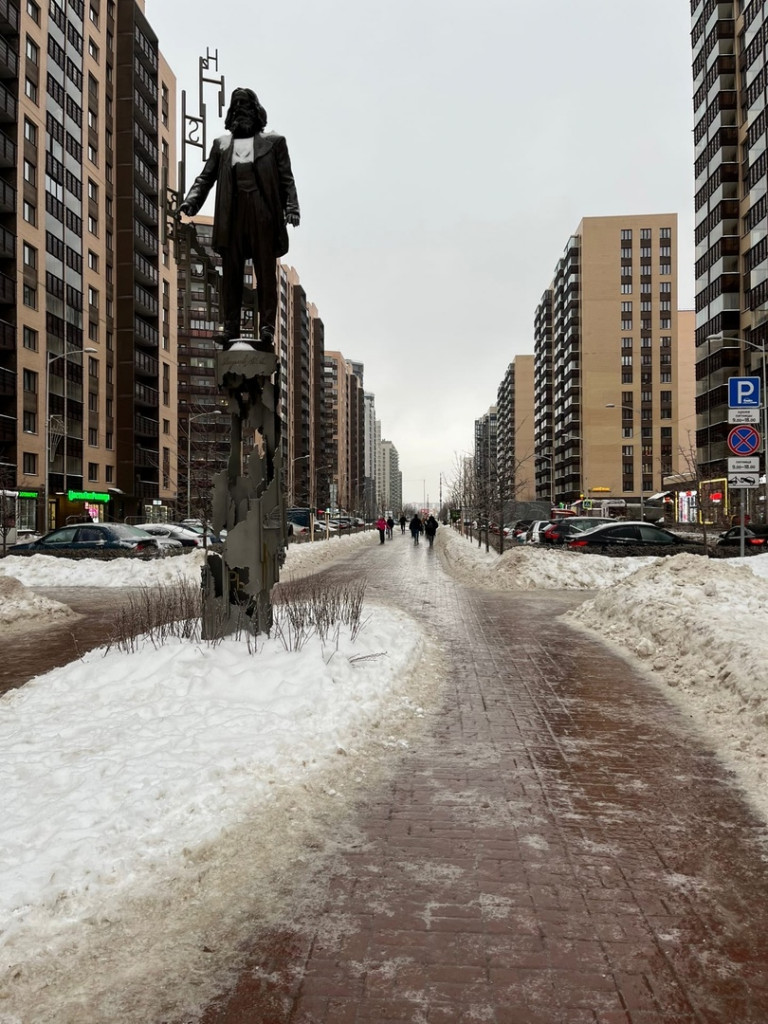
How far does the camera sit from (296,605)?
8.55 metres

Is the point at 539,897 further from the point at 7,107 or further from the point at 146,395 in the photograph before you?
the point at 146,395

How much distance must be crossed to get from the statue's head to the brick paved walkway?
6603 mm

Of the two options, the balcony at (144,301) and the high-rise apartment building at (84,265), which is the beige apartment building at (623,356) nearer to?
the high-rise apartment building at (84,265)

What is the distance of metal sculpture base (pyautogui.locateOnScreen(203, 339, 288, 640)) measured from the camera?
757 cm

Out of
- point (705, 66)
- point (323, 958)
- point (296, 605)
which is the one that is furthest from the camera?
point (705, 66)

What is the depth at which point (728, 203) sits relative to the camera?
6338cm

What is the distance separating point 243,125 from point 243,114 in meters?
0.13

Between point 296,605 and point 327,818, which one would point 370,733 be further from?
point 296,605

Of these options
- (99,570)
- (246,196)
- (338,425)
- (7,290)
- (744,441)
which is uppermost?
(338,425)

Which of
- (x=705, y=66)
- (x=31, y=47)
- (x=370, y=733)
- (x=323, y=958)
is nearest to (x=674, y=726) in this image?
(x=370, y=733)

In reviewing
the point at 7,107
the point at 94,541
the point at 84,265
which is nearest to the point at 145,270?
the point at 84,265

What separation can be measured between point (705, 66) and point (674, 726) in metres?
78.2

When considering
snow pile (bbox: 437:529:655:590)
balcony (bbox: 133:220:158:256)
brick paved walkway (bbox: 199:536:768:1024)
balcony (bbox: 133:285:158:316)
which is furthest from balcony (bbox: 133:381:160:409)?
brick paved walkway (bbox: 199:536:768:1024)

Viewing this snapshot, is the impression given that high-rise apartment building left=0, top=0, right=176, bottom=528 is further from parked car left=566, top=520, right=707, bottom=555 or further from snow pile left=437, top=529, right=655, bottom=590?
parked car left=566, top=520, right=707, bottom=555
